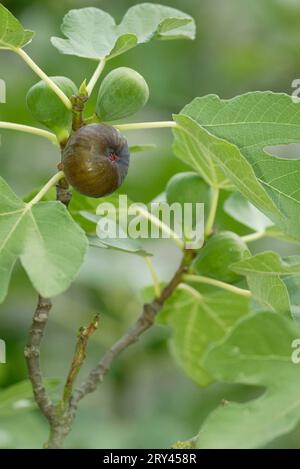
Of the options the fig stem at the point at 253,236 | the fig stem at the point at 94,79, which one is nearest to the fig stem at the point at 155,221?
the fig stem at the point at 253,236

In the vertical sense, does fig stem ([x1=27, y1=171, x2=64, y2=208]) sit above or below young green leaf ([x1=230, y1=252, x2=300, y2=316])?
above

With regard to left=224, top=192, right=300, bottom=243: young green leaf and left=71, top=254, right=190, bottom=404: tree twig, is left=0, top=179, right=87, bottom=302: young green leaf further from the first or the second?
left=224, top=192, right=300, bottom=243: young green leaf

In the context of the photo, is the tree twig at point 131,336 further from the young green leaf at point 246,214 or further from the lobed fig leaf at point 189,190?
the young green leaf at point 246,214

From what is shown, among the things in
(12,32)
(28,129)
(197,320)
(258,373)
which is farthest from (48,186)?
(197,320)

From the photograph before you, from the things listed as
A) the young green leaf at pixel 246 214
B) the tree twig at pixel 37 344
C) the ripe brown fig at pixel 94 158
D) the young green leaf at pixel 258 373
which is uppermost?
the ripe brown fig at pixel 94 158

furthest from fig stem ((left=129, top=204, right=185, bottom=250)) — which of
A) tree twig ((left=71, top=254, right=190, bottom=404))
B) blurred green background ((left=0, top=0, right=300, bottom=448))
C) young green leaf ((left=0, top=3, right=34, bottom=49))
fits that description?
blurred green background ((left=0, top=0, right=300, bottom=448))

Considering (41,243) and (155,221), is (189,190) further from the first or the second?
(41,243)

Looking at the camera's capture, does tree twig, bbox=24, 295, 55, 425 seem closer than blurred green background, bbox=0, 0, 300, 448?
Yes
